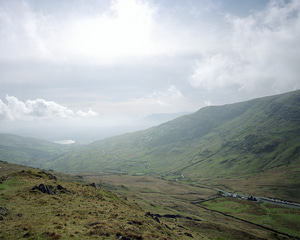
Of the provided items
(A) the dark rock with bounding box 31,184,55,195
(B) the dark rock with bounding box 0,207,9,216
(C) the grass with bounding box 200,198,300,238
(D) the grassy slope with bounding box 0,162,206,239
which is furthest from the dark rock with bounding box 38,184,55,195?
(C) the grass with bounding box 200,198,300,238

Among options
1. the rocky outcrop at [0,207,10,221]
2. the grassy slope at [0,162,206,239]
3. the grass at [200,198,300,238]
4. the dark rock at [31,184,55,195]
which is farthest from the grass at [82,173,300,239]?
the rocky outcrop at [0,207,10,221]

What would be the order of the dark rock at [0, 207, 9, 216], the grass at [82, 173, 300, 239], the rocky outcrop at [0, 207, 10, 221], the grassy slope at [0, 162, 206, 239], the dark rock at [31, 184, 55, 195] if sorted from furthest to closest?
the grass at [82, 173, 300, 239]
the dark rock at [31, 184, 55, 195]
the dark rock at [0, 207, 9, 216]
the rocky outcrop at [0, 207, 10, 221]
the grassy slope at [0, 162, 206, 239]

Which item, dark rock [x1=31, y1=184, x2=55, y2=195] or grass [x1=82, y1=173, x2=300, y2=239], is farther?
grass [x1=82, y1=173, x2=300, y2=239]

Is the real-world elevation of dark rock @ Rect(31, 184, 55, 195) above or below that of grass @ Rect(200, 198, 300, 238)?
above

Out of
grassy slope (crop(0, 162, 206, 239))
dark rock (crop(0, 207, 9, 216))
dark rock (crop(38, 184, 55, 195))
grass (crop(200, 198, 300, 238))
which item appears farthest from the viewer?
grass (crop(200, 198, 300, 238))

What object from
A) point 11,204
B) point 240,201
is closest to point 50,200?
point 11,204

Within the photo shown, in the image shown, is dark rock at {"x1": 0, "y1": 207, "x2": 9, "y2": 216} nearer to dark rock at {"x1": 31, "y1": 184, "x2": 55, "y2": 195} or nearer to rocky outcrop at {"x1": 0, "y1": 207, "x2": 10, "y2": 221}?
rocky outcrop at {"x1": 0, "y1": 207, "x2": 10, "y2": 221}

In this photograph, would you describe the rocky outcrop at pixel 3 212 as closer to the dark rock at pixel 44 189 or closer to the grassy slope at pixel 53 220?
the grassy slope at pixel 53 220

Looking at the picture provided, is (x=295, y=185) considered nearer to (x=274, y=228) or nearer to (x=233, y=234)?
(x=274, y=228)

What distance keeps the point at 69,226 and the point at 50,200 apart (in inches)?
518

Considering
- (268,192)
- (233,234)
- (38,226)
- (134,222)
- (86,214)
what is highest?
(38,226)

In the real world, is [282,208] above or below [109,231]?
below

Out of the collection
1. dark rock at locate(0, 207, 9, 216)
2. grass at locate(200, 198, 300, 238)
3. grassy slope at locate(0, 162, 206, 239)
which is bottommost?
grass at locate(200, 198, 300, 238)

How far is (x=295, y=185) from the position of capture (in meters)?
190
